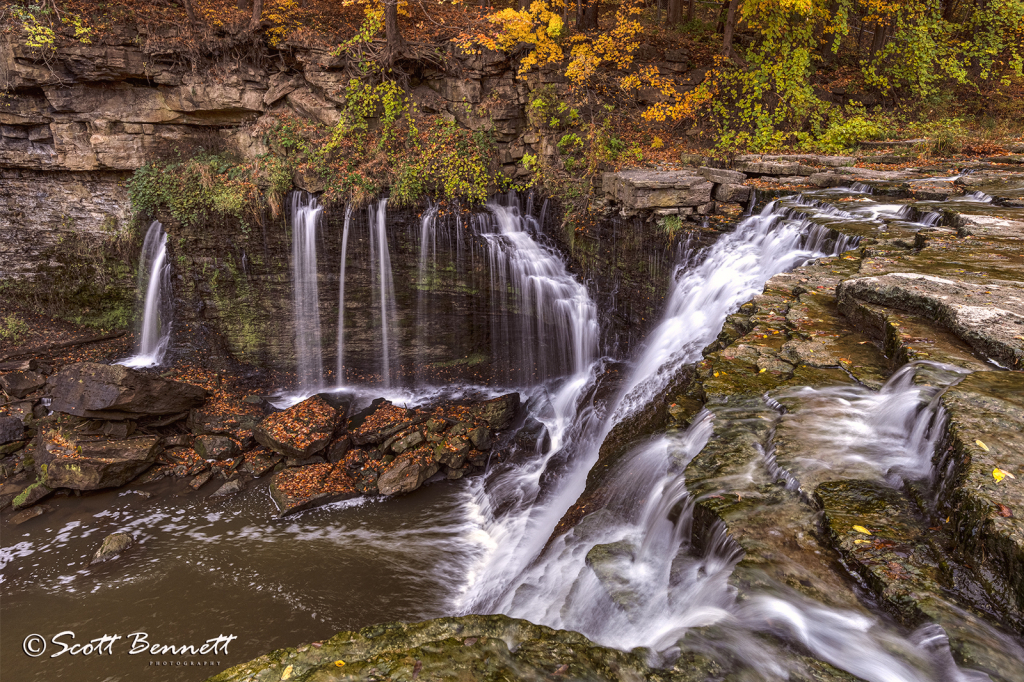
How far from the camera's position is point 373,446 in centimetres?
1037

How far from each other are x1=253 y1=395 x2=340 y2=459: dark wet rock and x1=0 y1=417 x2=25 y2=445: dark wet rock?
14.7 feet

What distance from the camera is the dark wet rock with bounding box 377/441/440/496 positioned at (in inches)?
364

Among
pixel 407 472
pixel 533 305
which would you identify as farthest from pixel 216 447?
pixel 533 305

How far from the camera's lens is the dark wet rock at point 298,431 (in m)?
9.96

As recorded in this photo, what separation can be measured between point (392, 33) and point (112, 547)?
1136cm

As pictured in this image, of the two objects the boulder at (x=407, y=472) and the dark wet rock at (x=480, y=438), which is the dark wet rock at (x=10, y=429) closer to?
the boulder at (x=407, y=472)

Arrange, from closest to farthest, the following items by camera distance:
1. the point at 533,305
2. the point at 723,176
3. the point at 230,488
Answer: the point at 230,488
the point at 723,176
the point at 533,305

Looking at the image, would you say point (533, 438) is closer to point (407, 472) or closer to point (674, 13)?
point (407, 472)

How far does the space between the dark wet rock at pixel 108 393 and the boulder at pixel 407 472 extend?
4798 millimetres

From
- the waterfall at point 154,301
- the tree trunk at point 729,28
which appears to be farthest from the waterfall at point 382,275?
the tree trunk at point 729,28

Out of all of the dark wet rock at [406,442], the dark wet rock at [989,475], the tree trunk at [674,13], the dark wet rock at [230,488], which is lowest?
the dark wet rock at [230,488]

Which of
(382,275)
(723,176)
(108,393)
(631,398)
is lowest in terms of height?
(108,393)

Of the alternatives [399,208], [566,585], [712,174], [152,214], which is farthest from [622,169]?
[152,214]

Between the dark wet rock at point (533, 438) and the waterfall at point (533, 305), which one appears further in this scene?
the waterfall at point (533, 305)
